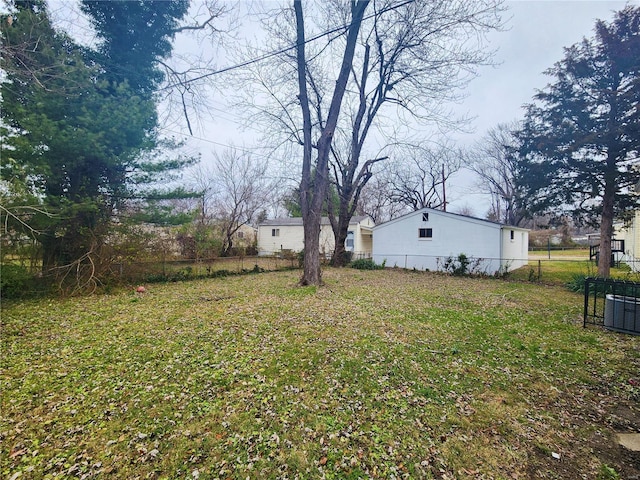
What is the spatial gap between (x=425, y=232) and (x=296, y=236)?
11923mm

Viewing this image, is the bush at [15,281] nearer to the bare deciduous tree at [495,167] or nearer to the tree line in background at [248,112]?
the tree line in background at [248,112]

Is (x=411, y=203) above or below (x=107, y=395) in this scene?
above

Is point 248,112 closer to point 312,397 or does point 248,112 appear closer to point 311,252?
point 311,252

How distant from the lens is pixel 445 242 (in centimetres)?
1424

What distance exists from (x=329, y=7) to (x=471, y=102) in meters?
6.45

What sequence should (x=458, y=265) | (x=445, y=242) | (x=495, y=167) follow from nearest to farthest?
1. (x=458, y=265)
2. (x=445, y=242)
3. (x=495, y=167)

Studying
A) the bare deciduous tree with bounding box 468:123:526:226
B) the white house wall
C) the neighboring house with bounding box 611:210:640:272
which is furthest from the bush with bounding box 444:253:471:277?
the bare deciduous tree with bounding box 468:123:526:226

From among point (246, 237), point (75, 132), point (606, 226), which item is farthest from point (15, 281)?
point (606, 226)

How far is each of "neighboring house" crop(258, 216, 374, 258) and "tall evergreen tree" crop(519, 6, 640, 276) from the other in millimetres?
12861

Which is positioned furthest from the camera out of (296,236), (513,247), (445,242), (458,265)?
(296,236)

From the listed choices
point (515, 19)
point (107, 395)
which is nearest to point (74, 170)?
point (107, 395)

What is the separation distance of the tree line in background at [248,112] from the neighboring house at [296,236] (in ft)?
29.7

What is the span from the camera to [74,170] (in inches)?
282

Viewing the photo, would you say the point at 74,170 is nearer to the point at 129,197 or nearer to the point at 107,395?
the point at 129,197
